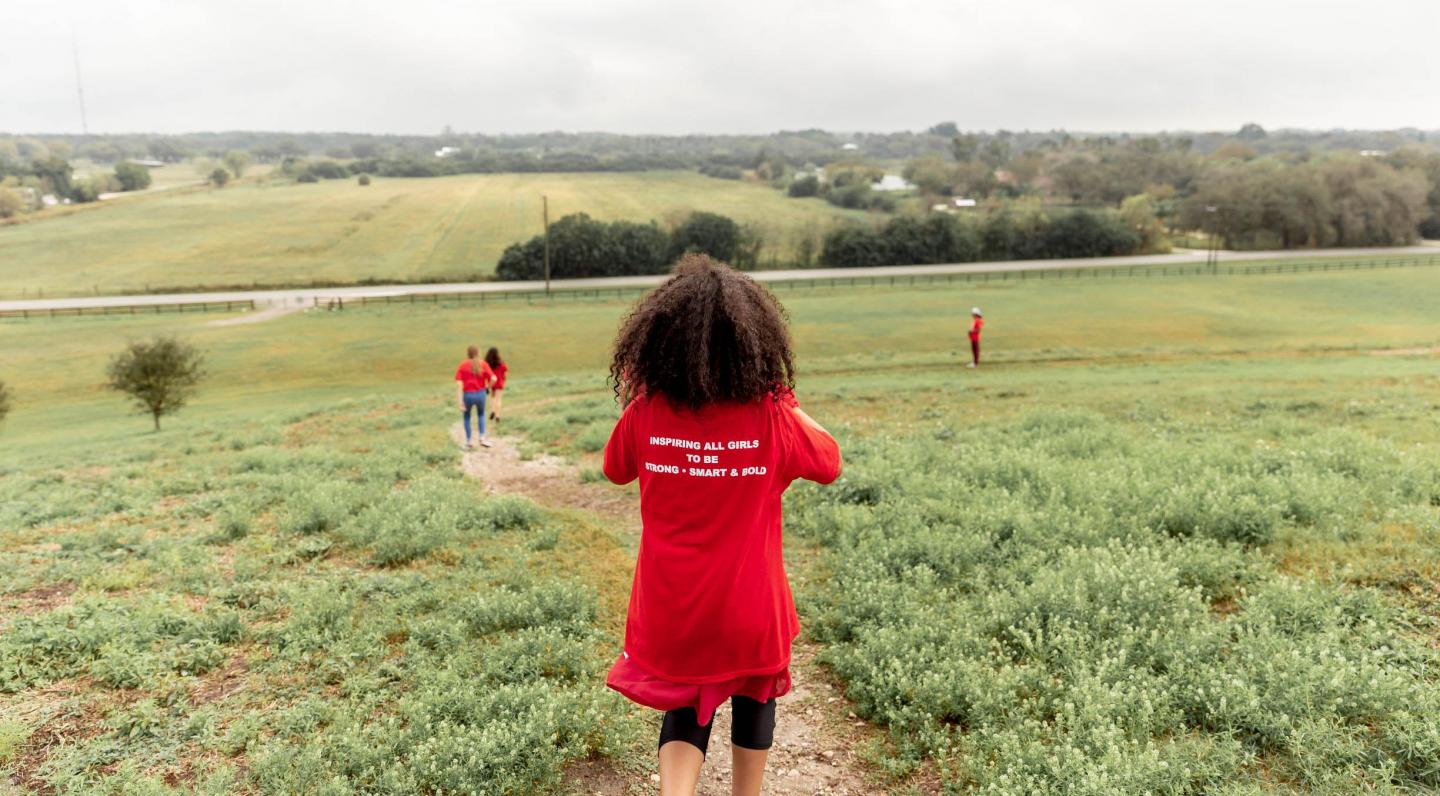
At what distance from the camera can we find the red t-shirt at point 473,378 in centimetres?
1539

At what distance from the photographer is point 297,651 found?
20.5 feet

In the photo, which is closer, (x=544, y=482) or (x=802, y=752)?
(x=802, y=752)

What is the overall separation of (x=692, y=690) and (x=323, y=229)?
12485 centimetres

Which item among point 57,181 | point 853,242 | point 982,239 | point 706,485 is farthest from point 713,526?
point 57,181

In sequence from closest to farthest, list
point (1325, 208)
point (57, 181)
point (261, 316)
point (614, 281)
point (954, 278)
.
A: point (261, 316) → point (954, 278) → point (614, 281) → point (1325, 208) → point (57, 181)

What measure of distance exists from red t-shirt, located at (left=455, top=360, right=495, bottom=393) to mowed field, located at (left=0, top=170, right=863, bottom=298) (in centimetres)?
7402

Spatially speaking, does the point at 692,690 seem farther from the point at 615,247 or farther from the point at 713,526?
the point at 615,247

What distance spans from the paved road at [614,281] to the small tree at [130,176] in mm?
98563

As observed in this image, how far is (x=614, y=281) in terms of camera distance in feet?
280

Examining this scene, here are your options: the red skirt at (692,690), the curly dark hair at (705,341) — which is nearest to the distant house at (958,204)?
the curly dark hair at (705,341)

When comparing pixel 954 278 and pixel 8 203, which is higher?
pixel 8 203

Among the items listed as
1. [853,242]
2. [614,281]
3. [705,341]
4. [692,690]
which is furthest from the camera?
[853,242]

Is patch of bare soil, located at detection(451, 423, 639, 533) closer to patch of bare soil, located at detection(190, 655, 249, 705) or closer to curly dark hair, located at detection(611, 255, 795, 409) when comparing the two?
patch of bare soil, located at detection(190, 655, 249, 705)

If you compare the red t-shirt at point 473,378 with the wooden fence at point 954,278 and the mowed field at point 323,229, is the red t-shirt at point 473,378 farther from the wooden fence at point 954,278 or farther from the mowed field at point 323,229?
the mowed field at point 323,229
